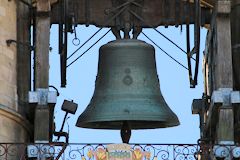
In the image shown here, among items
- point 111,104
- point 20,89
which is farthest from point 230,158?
point 20,89

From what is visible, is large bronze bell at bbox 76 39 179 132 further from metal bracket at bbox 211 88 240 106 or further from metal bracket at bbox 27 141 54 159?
metal bracket at bbox 27 141 54 159

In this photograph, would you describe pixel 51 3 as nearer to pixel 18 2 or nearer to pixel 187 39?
pixel 18 2

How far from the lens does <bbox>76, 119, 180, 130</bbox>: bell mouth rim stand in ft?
71.6

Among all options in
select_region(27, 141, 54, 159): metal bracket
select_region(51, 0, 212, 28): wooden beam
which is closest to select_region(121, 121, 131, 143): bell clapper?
select_region(27, 141, 54, 159): metal bracket

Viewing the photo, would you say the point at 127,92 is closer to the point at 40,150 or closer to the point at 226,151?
the point at 40,150

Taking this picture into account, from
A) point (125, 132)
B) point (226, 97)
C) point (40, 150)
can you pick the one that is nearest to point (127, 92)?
point (125, 132)

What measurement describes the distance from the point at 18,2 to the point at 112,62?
5.43 feet

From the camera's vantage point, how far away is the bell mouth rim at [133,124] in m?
21.8

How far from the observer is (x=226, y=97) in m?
21.5

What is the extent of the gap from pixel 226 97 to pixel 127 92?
1.39m

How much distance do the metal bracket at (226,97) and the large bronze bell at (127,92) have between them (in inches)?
27.8

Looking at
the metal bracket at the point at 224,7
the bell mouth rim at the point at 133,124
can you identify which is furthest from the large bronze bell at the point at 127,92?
the metal bracket at the point at 224,7

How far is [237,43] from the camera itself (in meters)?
22.4

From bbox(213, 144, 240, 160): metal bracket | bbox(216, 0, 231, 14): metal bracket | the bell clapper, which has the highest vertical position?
bbox(216, 0, 231, 14): metal bracket
